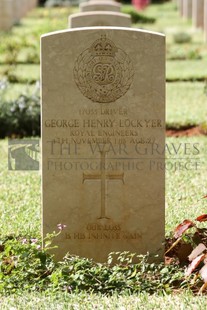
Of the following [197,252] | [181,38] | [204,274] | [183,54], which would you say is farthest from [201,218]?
[181,38]

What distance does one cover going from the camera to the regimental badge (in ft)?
17.5

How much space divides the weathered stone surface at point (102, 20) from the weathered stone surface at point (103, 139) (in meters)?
5.90

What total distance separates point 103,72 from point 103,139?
39 centimetres

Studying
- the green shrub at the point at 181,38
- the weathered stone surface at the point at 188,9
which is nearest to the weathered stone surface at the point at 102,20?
the green shrub at the point at 181,38

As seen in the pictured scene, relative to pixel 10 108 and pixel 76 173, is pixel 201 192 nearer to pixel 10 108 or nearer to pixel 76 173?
pixel 76 173

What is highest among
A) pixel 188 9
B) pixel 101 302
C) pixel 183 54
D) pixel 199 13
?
pixel 188 9

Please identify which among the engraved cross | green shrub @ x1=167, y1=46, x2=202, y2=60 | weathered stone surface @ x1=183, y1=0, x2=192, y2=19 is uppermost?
weathered stone surface @ x1=183, y1=0, x2=192, y2=19

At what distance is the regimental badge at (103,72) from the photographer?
532 cm

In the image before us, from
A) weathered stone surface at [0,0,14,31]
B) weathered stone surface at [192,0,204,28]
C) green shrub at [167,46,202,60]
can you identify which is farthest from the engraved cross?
weathered stone surface at [0,0,14,31]

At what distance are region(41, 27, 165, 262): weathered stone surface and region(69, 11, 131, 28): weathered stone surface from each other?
5902mm

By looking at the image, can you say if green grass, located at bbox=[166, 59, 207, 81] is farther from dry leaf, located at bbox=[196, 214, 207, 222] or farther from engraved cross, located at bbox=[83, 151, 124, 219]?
dry leaf, located at bbox=[196, 214, 207, 222]

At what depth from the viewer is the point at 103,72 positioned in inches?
210

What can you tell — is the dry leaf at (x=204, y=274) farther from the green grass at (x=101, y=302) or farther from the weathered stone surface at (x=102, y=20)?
the weathered stone surface at (x=102, y=20)

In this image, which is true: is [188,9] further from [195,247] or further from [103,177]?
[195,247]
